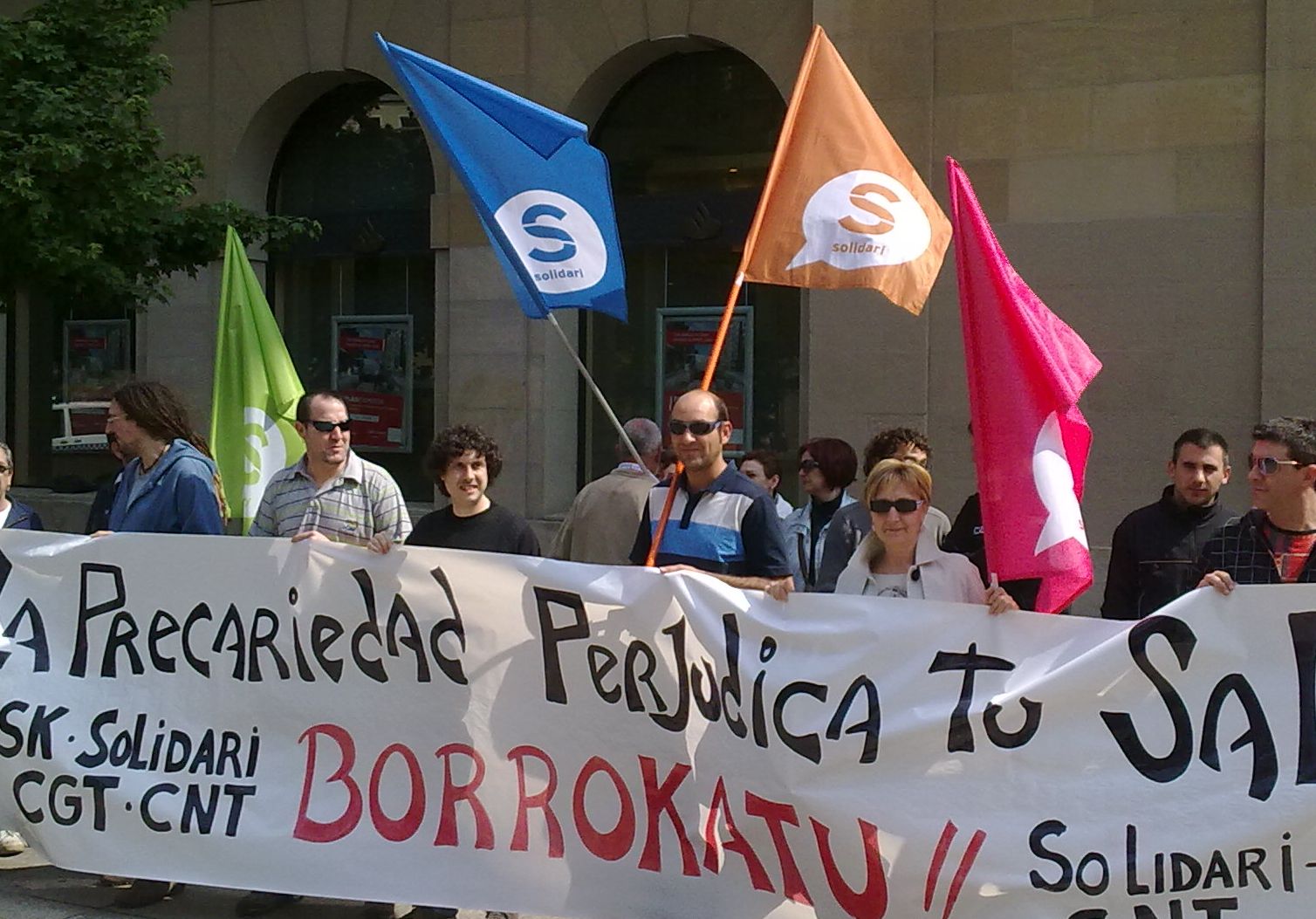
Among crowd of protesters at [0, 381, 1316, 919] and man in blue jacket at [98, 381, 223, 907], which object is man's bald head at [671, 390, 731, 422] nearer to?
crowd of protesters at [0, 381, 1316, 919]

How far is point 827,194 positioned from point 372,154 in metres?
8.56

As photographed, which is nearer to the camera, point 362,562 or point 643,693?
point 643,693

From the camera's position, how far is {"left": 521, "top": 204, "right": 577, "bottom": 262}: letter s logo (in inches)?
228

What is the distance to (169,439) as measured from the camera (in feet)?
18.9

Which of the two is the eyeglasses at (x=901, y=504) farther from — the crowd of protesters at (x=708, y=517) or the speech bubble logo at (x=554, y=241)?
the speech bubble logo at (x=554, y=241)

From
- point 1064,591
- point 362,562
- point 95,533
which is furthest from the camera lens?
point 95,533

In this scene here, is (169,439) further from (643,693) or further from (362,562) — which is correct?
(643,693)

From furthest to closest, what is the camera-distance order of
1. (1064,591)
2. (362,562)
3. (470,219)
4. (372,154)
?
(372,154) < (470,219) < (362,562) < (1064,591)

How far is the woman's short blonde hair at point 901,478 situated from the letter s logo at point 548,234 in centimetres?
170

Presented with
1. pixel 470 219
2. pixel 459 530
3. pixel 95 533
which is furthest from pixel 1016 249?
pixel 95 533

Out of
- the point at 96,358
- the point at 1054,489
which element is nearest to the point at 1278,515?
the point at 1054,489

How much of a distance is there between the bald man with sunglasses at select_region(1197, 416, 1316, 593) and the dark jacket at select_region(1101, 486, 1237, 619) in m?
0.59

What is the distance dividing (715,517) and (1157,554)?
163 cm

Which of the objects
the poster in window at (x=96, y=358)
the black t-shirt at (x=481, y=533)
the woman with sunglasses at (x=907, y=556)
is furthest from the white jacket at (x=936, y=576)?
the poster in window at (x=96, y=358)
